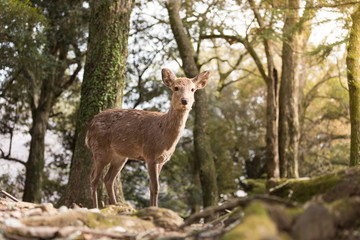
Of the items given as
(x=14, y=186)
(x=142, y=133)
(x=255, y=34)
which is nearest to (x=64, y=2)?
(x=255, y=34)

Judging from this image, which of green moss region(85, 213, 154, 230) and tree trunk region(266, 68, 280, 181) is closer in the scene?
green moss region(85, 213, 154, 230)

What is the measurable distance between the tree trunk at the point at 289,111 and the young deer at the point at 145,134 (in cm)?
970

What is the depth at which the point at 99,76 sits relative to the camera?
357 inches

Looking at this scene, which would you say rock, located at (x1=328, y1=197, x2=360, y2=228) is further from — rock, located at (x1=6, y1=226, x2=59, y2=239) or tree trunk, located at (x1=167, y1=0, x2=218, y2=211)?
tree trunk, located at (x1=167, y1=0, x2=218, y2=211)

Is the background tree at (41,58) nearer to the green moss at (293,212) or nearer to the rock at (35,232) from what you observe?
the rock at (35,232)

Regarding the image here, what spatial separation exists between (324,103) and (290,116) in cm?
1298

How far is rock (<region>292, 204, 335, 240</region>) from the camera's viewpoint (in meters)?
2.73

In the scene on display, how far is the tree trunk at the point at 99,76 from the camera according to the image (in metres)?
8.78

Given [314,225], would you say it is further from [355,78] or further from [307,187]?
[355,78]

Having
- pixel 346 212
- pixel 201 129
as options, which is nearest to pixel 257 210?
pixel 346 212

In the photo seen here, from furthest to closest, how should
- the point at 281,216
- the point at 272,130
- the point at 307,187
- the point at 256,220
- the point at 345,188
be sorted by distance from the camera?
the point at 272,130
the point at 307,187
the point at 345,188
the point at 281,216
the point at 256,220

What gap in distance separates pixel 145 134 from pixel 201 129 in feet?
22.5

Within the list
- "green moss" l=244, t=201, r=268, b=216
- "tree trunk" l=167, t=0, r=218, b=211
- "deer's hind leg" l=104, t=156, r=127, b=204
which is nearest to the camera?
"green moss" l=244, t=201, r=268, b=216

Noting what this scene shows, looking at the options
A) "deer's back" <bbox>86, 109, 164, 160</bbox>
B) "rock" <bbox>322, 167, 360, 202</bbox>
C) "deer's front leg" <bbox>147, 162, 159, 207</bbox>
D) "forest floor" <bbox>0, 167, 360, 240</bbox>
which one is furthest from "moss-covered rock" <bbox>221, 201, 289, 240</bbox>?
"deer's back" <bbox>86, 109, 164, 160</bbox>
